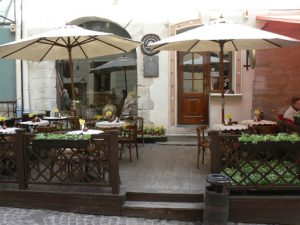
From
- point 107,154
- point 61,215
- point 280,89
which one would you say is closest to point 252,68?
point 280,89

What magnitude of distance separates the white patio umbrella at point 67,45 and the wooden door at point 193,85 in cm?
292

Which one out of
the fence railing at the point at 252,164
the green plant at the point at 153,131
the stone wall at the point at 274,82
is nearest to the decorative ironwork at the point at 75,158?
the fence railing at the point at 252,164

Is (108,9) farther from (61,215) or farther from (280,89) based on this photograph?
(61,215)

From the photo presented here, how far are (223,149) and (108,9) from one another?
19.1 ft

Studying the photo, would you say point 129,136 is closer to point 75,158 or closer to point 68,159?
point 75,158

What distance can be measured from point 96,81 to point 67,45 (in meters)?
3.90

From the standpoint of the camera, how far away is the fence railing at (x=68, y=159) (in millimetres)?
5480

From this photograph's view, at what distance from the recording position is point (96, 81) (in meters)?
10.8

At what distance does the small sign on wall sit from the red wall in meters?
2.48

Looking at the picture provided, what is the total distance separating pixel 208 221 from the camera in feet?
16.3

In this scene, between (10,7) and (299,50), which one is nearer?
(299,50)

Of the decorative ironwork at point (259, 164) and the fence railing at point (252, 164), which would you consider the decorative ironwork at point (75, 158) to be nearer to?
the fence railing at point (252, 164)

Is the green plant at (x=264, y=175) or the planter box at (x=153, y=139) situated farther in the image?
the planter box at (x=153, y=139)

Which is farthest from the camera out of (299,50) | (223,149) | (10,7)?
(10,7)
